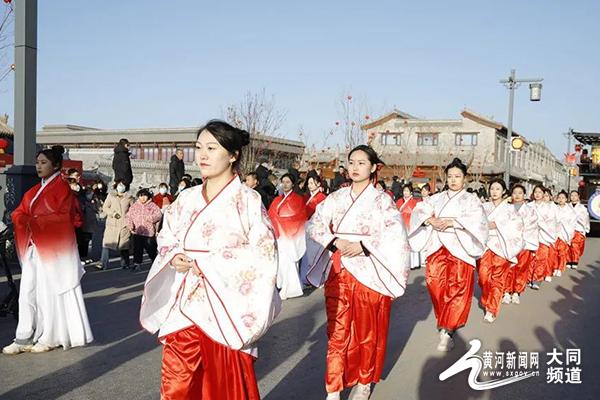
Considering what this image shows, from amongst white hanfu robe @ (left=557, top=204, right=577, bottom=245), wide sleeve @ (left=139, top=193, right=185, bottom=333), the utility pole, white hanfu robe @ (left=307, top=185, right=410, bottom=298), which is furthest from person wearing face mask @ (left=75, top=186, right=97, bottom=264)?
white hanfu robe @ (left=557, top=204, right=577, bottom=245)

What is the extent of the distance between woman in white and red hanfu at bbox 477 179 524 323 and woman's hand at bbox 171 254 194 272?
5472 mm

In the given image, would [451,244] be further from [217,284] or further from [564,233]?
[564,233]

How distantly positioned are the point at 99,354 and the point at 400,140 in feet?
126

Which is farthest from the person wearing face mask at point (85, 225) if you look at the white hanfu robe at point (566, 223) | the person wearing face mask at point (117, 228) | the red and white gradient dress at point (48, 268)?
the white hanfu robe at point (566, 223)

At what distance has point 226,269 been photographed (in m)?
3.37

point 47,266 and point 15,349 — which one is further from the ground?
point 47,266

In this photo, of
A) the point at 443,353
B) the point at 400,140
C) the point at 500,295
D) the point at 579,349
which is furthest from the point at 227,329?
the point at 400,140

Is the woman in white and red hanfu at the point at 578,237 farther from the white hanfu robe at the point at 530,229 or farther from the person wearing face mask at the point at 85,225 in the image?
the person wearing face mask at the point at 85,225

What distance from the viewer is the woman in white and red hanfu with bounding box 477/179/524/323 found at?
317 inches

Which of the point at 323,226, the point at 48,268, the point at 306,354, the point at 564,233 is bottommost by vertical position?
the point at 306,354

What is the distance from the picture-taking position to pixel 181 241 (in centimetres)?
352

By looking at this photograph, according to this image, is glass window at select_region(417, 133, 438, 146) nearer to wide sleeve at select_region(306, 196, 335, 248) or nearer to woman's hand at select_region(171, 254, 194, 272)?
wide sleeve at select_region(306, 196, 335, 248)

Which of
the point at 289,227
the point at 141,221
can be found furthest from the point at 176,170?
the point at 289,227

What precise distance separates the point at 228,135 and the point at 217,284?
86cm
